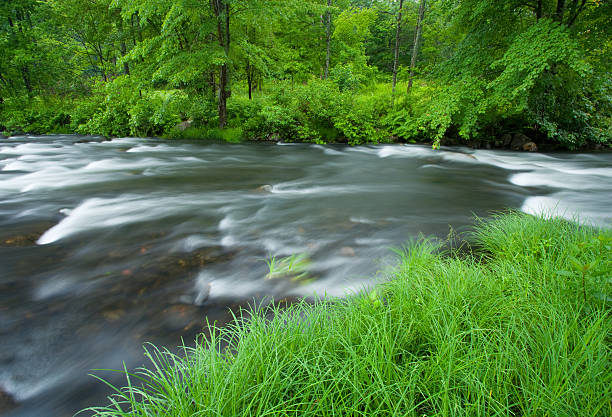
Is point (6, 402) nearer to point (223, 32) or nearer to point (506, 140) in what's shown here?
point (223, 32)

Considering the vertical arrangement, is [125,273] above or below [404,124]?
below

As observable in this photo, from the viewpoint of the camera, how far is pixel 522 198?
225 inches

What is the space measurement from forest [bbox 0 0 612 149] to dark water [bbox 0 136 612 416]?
93.2 inches

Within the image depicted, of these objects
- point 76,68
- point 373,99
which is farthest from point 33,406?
point 76,68

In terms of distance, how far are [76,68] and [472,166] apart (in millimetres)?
24444

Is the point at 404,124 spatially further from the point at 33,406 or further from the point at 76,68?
the point at 76,68

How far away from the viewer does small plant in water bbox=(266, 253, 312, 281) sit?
299 cm

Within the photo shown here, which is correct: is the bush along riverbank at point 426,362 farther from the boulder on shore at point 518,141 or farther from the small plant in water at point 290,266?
the boulder on shore at point 518,141

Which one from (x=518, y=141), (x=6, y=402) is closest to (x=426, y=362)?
(x=6, y=402)

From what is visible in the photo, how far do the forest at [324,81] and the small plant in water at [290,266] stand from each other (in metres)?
7.07

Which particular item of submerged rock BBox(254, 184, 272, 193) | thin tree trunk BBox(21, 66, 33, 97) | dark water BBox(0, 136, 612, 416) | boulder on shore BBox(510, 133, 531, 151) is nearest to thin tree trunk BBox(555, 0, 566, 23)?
boulder on shore BBox(510, 133, 531, 151)

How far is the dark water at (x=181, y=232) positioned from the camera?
2.19 metres

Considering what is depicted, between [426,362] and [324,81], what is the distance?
13420 millimetres

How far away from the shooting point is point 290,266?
3.16m
